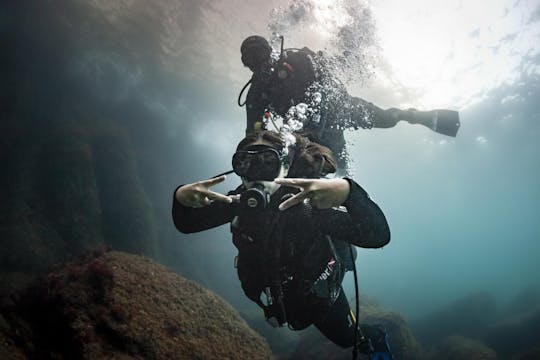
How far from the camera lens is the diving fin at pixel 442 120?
6465 mm

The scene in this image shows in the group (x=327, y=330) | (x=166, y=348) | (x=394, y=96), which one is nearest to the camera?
(x=327, y=330)

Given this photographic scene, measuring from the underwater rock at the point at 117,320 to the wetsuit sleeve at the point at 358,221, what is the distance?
3223 millimetres

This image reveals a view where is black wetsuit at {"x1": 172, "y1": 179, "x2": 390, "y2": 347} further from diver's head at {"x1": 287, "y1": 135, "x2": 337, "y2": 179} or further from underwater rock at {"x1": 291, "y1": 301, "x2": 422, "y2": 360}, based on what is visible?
underwater rock at {"x1": 291, "y1": 301, "x2": 422, "y2": 360}

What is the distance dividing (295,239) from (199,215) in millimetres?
1062

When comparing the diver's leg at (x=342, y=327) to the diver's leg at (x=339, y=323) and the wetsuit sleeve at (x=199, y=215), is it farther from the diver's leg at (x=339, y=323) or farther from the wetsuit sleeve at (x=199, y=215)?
the wetsuit sleeve at (x=199, y=215)

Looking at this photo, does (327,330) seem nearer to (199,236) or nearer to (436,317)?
(199,236)

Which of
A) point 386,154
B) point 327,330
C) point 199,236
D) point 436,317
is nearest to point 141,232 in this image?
point 199,236

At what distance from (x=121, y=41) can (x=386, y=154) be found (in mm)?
32406

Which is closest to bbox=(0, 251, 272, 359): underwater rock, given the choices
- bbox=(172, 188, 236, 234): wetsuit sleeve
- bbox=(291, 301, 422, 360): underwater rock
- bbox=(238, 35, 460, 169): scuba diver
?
bbox=(172, 188, 236, 234): wetsuit sleeve

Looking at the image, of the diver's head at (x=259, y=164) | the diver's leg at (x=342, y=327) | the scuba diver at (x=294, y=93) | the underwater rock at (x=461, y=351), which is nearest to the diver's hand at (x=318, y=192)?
the diver's head at (x=259, y=164)

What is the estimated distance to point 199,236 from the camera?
2286 cm

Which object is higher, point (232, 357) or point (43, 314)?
point (43, 314)

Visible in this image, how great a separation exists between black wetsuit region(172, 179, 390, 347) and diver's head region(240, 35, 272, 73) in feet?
10.9

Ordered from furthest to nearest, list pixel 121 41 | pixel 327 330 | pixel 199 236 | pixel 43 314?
pixel 199 236
pixel 121 41
pixel 43 314
pixel 327 330
